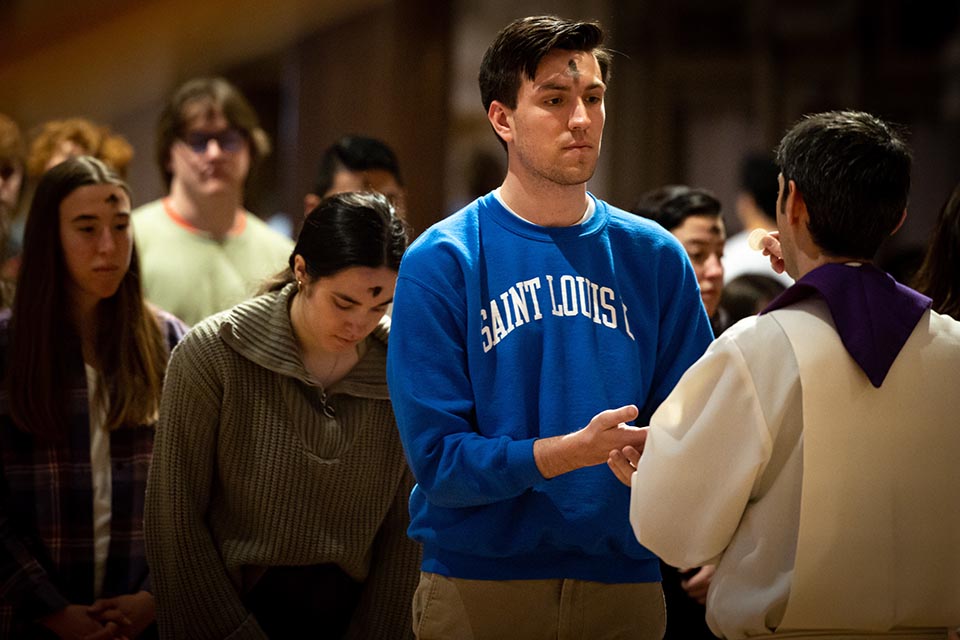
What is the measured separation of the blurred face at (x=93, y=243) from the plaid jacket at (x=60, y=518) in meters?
0.19

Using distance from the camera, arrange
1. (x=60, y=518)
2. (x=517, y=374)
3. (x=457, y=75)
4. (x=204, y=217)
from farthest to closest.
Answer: (x=457, y=75)
(x=204, y=217)
(x=60, y=518)
(x=517, y=374)

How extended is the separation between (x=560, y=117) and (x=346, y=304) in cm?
75

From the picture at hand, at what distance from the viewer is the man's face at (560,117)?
221 centimetres

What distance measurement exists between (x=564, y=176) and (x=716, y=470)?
2.07ft

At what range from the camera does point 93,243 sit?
312cm

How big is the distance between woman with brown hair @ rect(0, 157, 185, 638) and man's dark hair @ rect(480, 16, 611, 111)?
1.30m

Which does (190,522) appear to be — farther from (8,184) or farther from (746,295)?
(8,184)

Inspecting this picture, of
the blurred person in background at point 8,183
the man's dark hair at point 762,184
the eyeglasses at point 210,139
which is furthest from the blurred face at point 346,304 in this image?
the man's dark hair at point 762,184

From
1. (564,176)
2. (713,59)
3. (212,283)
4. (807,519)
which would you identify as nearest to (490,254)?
(564,176)

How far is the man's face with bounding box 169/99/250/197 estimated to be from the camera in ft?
13.6

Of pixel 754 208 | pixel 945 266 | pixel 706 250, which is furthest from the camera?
pixel 754 208

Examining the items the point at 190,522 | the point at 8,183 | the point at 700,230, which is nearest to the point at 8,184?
the point at 8,183

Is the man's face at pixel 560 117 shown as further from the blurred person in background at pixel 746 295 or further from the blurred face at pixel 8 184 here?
the blurred face at pixel 8 184

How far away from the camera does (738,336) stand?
6.16ft
